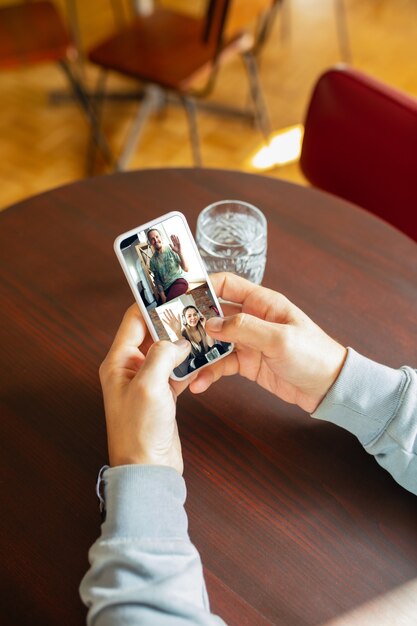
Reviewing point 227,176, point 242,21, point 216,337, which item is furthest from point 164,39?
point 216,337

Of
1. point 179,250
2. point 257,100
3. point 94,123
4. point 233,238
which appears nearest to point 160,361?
point 179,250

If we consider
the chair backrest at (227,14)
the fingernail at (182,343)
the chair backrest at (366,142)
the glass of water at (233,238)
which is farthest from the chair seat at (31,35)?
the fingernail at (182,343)

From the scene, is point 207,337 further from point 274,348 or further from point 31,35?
point 31,35

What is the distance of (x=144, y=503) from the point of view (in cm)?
60

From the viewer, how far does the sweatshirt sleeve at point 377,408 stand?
70cm

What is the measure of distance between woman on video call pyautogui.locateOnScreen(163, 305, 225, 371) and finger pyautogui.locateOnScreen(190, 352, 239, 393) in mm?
14

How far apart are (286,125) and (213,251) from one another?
64.0 inches

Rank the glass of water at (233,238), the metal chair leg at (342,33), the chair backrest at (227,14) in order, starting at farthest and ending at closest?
the metal chair leg at (342,33), the chair backrest at (227,14), the glass of water at (233,238)

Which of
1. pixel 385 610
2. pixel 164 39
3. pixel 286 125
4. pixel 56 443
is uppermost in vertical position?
pixel 164 39

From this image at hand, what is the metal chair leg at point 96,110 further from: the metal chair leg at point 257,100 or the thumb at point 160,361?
the thumb at point 160,361

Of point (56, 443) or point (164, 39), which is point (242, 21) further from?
point (56, 443)

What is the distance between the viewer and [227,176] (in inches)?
41.9

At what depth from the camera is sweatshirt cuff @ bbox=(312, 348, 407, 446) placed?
0.71 meters

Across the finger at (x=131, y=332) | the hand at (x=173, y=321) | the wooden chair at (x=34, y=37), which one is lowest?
the hand at (x=173, y=321)
